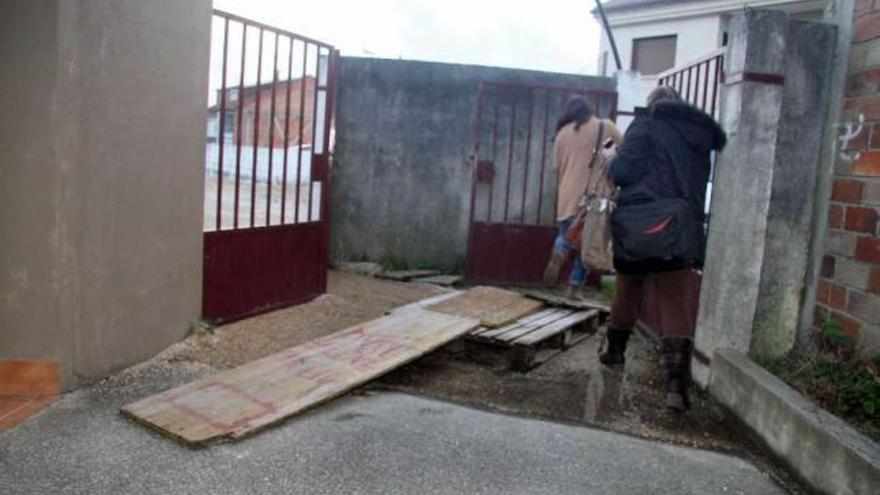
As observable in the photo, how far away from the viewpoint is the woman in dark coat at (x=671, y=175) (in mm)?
4434

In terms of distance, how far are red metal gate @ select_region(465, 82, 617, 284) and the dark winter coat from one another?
3630 millimetres

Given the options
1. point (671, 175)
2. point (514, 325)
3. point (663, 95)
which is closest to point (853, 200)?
point (671, 175)

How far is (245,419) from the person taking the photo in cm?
358

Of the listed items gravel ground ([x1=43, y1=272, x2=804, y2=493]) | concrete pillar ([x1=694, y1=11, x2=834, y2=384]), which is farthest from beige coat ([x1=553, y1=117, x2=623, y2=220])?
concrete pillar ([x1=694, y1=11, x2=834, y2=384])

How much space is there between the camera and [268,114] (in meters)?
6.22

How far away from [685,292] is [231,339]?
3.04m

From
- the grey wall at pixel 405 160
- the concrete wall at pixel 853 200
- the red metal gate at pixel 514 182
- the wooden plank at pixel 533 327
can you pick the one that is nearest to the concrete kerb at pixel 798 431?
the concrete wall at pixel 853 200

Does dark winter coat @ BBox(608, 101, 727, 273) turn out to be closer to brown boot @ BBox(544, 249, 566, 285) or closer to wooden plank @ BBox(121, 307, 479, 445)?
wooden plank @ BBox(121, 307, 479, 445)

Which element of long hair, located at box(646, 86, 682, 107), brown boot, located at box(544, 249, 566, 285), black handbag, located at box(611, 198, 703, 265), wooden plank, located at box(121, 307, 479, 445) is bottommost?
wooden plank, located at box(121, 307, 479, 445)

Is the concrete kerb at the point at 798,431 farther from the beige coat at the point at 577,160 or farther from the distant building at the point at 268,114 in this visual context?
the distant building at the point at 268,114

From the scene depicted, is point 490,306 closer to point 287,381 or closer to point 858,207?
point 287,381

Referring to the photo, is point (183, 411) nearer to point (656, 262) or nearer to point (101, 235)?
point (101, 235)

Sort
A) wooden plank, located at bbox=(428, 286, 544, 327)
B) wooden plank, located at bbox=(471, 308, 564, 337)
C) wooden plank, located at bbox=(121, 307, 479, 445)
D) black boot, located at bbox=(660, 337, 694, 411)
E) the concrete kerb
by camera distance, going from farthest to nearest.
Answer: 1. wooden plank, located at bbox=(428, 286, 544, 327)
2. wooden plank, located at bbox=(471, 308, 564, 337)
3. black boot, located at bbox=(660, 337, 694, 411)
4. wooden plank, located at bbox=(121, 307, 479, 445)
5. the concrete kerb

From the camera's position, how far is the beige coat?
21.2 feet
